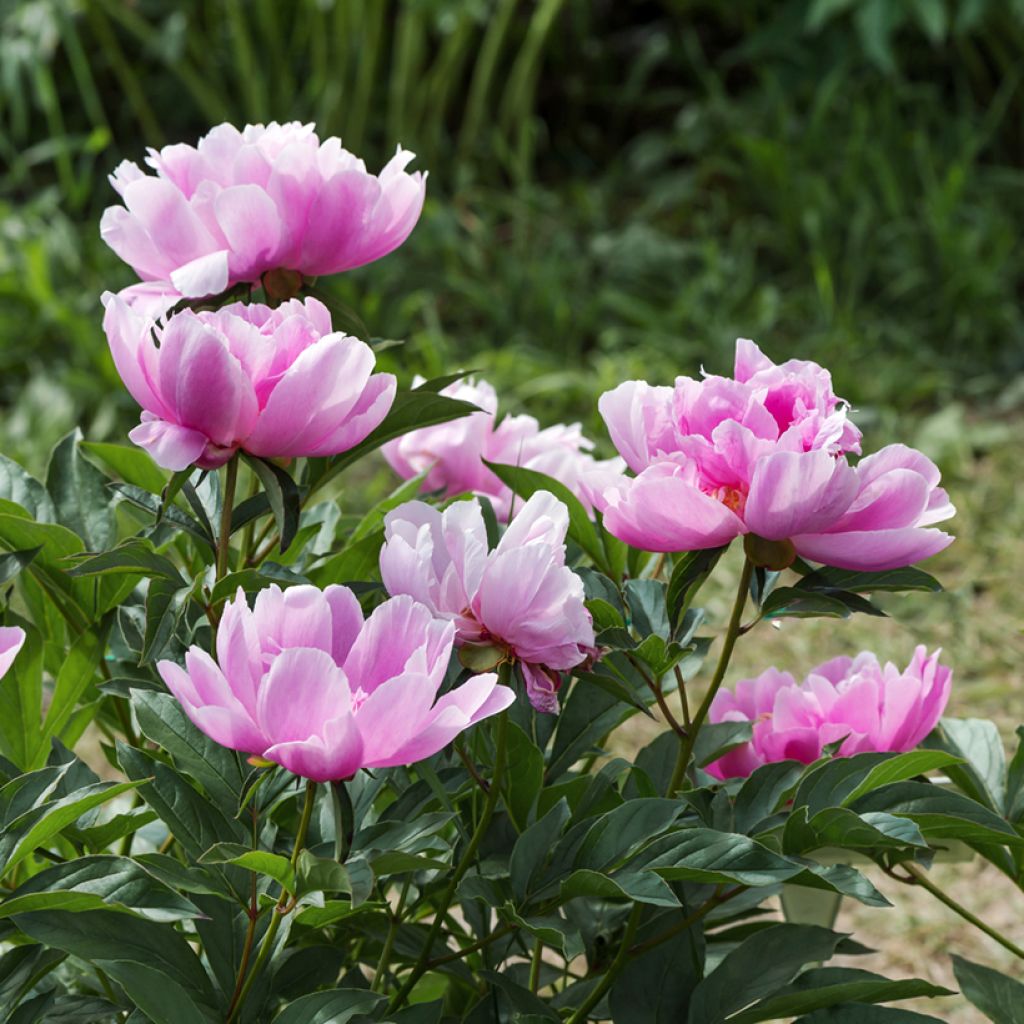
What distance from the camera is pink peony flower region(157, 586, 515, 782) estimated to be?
0.53 m

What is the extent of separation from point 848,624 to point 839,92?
79.7 inches

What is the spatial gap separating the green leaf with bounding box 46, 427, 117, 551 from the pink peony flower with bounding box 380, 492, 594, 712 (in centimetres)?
25

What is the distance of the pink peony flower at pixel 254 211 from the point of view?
2.26 ft

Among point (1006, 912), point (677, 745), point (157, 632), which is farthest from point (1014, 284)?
point (157, 632)

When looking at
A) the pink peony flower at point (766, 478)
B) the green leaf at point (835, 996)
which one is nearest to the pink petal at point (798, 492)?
the pink peony flower at point (766, 478)

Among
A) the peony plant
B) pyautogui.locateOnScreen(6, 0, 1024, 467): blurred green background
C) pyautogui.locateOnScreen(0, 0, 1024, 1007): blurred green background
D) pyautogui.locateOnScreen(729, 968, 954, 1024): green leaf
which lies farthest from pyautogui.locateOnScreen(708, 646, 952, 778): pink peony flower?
pyautogui.locateOnScreen(6, 0, 1024, 467): blurred green background

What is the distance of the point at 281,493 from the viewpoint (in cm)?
64

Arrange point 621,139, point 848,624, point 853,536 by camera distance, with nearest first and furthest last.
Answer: point 853,536 < point 848,624 < point 621,139

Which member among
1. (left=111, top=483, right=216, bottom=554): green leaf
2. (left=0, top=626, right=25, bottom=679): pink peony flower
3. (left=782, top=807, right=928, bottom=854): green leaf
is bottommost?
(left=782, top=807, right=928, bottom=854): green leaf

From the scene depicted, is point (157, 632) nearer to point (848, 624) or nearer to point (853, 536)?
point (853, 536)

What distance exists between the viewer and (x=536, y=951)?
76 centimetres

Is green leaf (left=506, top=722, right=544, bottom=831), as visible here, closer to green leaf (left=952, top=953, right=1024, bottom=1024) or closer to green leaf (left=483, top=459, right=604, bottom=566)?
green leaf (left=483, top=459, right=604, bottom=566)

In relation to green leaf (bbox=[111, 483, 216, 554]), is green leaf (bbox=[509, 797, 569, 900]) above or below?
below

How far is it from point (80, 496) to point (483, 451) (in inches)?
9.1
